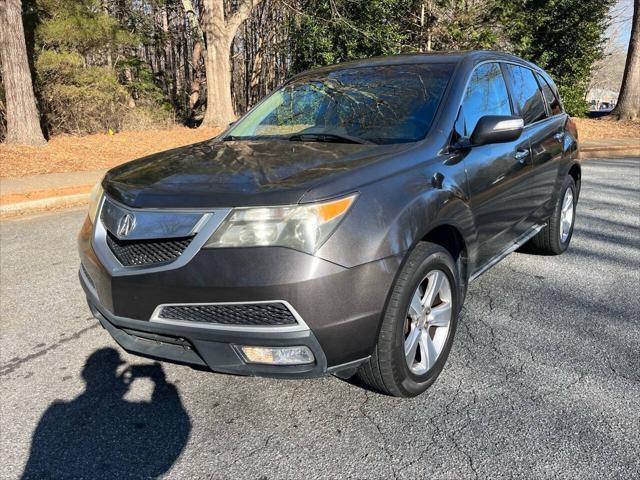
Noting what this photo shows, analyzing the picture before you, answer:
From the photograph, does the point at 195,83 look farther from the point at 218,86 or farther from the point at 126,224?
the point at 126,224

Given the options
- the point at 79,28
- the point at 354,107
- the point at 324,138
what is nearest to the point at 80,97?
the point at 79,28

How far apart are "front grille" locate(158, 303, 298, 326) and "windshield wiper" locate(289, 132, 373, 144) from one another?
1.22 m

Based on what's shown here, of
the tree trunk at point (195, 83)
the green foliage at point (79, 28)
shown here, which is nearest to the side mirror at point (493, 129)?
the green foliage at point (79, 28)

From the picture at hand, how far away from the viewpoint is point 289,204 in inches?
83.4

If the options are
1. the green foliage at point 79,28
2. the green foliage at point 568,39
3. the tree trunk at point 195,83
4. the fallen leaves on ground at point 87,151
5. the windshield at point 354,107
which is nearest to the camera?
the windshield at point 354,107

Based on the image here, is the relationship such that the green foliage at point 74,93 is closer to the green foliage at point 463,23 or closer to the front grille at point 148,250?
the green foliage at point 463,23

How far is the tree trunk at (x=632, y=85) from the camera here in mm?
18516

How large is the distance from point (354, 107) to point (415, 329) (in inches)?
59.6

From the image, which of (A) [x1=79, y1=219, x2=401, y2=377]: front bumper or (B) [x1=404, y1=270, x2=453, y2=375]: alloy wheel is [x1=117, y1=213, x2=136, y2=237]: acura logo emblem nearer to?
(A) [x1=79, y1=219, x2=401, y2=377]: front bumper

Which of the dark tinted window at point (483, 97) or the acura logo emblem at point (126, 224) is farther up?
the dark tinted window at point (483, 97)

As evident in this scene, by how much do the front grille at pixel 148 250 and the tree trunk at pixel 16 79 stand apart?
1067cm

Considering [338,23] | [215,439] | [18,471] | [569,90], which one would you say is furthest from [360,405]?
[569,90]

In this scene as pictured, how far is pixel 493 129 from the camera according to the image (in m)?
2.92

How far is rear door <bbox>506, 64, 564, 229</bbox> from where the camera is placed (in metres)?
3.95
